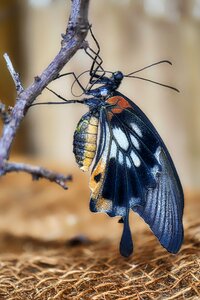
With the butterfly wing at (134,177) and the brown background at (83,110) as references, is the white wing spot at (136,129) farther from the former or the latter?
the brown background at (83,110)

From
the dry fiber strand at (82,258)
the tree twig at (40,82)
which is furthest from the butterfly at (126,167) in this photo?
the tree twig at (40,82)

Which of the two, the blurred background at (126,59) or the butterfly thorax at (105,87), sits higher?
the blurred background at (126,59)

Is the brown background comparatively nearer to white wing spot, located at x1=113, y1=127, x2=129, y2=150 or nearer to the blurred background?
the blurred background

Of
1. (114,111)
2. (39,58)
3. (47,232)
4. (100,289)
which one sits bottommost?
(100,289)

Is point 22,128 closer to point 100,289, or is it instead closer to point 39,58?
point 39,58

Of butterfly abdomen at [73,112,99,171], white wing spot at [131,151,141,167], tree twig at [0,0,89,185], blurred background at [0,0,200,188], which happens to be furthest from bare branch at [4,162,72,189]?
blurred background at [0,0,200,188]

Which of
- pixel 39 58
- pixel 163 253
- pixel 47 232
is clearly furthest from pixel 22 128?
pixel 163 253
